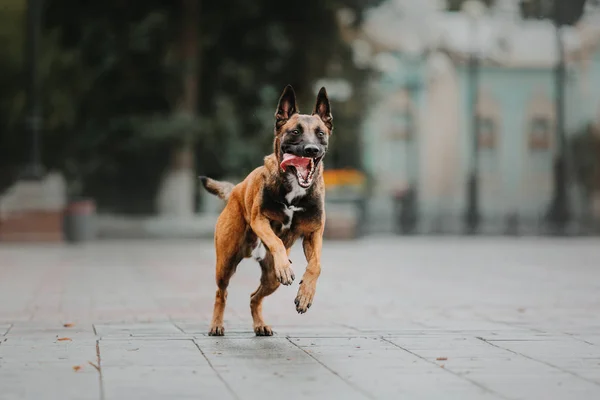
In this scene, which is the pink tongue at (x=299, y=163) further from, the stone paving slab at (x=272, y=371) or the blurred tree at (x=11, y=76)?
the blurred tree at (x=11, y=76)

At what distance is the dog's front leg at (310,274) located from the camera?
892 centimetres

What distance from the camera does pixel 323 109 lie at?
385 inches

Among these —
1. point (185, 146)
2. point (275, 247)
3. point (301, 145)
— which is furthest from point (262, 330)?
point (185, 146)

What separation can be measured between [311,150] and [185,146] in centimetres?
2588

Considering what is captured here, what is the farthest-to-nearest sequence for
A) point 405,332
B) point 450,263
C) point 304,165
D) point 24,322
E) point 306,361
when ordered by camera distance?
point 450,263
point 24,322
point 405,332
point 304,165
point 306,361

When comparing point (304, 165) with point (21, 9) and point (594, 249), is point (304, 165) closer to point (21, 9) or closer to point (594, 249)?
point (594, 249)

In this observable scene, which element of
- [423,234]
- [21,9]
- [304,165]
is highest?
[21,9]

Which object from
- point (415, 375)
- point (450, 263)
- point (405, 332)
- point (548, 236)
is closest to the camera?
point (415, 375)

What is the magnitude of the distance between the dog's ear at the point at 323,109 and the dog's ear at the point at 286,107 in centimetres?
19

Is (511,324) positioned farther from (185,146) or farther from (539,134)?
(539,134)

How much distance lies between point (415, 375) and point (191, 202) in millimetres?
28609

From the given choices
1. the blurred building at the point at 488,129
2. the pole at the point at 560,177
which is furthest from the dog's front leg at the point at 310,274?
the blurred building at the point at 488,129

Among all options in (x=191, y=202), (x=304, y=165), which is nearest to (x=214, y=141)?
(x=191, y=202)

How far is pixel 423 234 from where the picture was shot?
42781mm
